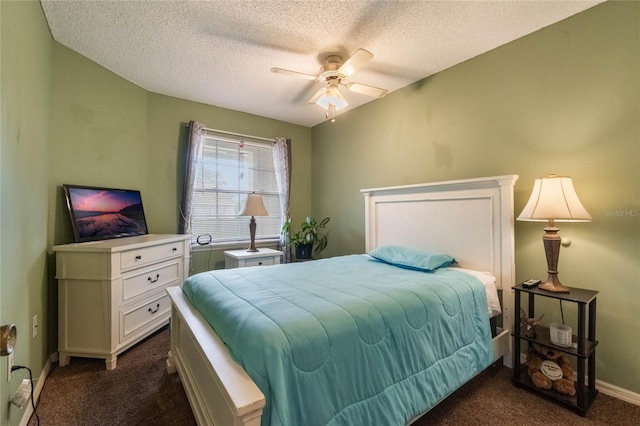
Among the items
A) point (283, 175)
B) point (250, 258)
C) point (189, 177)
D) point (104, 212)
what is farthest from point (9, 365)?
point (283, 175)

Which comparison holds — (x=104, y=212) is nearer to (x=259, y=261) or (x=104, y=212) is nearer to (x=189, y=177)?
(x=189, y=177)

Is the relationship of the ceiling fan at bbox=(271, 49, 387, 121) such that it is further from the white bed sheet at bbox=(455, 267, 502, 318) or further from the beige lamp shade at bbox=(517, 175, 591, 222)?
the white bed sheet at bbox=(455, 267, 502, 318)

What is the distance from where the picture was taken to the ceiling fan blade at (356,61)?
6.02ft

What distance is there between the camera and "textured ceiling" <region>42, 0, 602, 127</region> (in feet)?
5.92

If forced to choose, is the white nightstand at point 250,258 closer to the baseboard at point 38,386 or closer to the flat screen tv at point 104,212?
the flat screen tv at point 104,212

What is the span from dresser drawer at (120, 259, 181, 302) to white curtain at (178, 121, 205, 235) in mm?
602

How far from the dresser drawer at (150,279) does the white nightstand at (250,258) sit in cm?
59

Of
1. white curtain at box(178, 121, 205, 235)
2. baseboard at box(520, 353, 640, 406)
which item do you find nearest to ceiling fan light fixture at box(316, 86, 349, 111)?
white curtain at box(178, 121, 205, 235)

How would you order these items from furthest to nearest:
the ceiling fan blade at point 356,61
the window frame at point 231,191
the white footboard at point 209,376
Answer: the window frame at point 231,191 < the ceiling fan blade at point 356,61 < the white footboard at point 209,376

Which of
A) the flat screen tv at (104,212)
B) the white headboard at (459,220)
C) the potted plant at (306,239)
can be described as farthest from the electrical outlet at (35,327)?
the white headboard at (459,220)

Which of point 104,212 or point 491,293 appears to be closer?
point 491,293

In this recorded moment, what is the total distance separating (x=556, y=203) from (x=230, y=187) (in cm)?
327

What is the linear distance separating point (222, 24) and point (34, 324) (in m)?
2.37

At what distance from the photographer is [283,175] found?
3.91 metres
